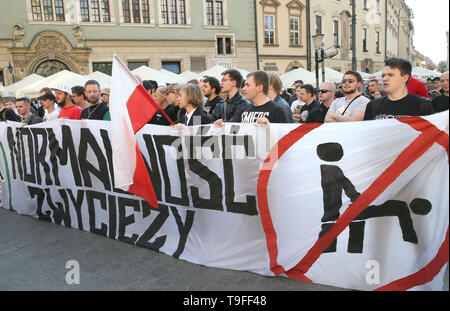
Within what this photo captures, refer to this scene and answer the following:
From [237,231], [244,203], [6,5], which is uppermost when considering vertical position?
[6,5]

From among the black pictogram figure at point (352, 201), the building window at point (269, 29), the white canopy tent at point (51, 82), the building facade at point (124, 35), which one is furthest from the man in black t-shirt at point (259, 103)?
the building window at point (269, 29)

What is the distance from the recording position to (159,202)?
4199mm

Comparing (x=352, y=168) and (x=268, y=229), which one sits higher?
(x=352, y=168)

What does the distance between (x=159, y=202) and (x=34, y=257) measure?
1.46m

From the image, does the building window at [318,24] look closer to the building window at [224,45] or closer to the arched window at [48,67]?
the building window at [224,45]

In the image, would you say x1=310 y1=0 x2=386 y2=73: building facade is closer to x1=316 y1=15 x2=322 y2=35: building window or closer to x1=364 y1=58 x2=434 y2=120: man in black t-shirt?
x1=316 y1=15 x2=322 y2=35: building window

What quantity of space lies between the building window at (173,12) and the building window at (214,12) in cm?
181

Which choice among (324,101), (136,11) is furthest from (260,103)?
(136,11)

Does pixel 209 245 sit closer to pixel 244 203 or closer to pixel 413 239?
pixel 244 203

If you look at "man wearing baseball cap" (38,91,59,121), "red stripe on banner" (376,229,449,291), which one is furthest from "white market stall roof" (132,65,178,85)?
"red stripe on banner" (376,229,449,291)

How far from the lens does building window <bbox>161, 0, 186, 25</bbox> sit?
24.5 m

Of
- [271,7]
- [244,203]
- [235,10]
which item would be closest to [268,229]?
[244,203]

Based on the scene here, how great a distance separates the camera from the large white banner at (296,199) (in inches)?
111

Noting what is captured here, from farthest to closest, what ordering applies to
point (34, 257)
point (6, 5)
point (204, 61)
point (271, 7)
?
point (271, 7), point (204, 61), point (6, 5), point (34, 257)
